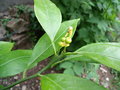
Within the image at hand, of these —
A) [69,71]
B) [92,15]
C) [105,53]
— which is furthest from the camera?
[92,15]

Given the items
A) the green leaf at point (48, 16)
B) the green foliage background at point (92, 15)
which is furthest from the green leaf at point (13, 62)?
the green foliage background at point (92, 15)

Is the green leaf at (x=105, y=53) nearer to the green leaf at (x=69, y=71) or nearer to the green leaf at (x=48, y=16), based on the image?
the green leaf at (x=48, y=16)

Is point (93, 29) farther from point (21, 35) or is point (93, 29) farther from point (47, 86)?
point (47, 86)

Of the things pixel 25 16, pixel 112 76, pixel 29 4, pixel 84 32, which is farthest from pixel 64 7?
pixel 112 76

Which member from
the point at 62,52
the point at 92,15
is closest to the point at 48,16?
the point at 62,52

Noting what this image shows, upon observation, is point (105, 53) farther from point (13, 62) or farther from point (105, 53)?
point (13, 62)

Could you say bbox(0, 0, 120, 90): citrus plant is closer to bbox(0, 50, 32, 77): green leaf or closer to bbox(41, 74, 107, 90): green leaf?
bbox(41, 74, 107, 90): green leaf

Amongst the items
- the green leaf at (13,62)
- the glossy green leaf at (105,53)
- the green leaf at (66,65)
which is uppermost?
the glossy green leaf at (105,53)
